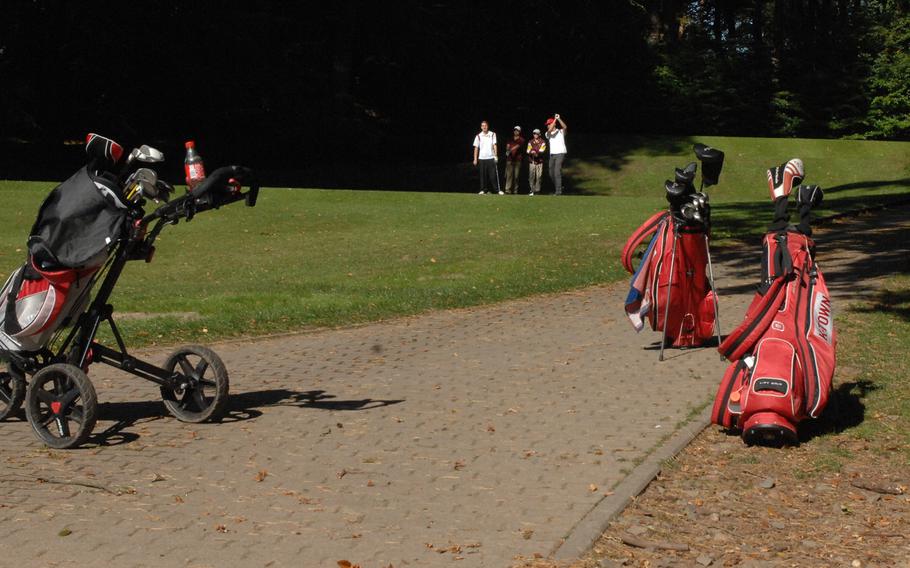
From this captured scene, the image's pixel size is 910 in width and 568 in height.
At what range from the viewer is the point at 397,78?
45.0 metres

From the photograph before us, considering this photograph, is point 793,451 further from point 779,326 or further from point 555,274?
point 555,274

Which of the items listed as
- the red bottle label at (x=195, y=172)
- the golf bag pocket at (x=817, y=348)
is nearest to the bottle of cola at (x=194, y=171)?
the red bottle label at (x=195, y=172)

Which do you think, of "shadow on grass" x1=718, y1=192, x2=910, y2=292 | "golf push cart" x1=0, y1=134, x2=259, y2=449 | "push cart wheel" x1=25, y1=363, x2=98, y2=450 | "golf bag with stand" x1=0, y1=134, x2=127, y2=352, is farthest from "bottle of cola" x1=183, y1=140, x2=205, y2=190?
"shadow on grass" x1=718, y1=192, x2=910, y2=292

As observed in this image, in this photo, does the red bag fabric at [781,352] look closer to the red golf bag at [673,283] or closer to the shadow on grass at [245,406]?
the red golf bag at [673,283]

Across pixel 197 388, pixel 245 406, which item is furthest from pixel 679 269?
pixel 197 388

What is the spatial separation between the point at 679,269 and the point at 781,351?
127 inches

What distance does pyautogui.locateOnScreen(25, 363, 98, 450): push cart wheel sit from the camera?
7.91 metres

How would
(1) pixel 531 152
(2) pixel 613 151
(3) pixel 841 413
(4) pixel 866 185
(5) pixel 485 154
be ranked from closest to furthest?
(3) pixel 841 413, (1) pixel 531 152, (5) pixel 485 154, (4) pixel 866 185, (2) pixel 613 151

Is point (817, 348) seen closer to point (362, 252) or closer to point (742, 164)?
point (362, 252)

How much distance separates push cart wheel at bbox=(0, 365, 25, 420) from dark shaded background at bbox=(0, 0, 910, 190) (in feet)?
84.9

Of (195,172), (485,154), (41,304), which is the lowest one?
(41,304)

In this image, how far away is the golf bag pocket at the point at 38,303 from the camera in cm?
805

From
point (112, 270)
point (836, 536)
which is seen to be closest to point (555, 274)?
point (112, 270)

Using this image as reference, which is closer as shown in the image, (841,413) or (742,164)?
(841,413)
